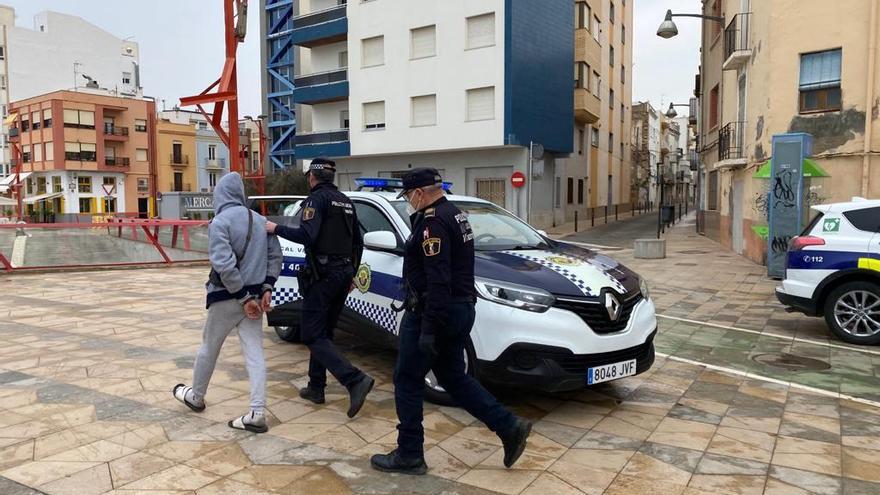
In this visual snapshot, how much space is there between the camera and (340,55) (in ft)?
109

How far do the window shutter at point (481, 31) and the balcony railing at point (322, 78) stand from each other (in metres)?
6.98

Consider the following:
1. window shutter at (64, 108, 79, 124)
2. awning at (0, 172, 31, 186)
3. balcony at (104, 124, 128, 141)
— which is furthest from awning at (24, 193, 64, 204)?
balcony at (104, 124, 128, 141)

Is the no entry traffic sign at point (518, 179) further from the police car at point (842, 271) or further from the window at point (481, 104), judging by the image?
the police car at point (842, 271)

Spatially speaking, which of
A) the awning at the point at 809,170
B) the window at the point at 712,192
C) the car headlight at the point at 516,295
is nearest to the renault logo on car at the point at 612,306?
the car headlight at the point at 516,295

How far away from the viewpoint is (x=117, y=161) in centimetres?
5722

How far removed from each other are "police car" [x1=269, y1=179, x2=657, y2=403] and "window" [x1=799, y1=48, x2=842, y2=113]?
11095 millimetres

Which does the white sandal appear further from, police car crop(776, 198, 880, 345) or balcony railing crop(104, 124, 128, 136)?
balcony railing crop(104, 124, 128, 136)

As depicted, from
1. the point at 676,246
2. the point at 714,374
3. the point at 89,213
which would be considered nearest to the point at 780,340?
Answer: the point at 714,374

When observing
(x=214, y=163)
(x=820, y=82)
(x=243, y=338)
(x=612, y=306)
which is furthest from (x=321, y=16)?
(x=214, y=163)

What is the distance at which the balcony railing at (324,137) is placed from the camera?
3195cm

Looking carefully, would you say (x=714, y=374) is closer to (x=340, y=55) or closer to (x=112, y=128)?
(x=340, y=55)

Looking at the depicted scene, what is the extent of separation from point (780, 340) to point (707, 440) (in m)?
3.85

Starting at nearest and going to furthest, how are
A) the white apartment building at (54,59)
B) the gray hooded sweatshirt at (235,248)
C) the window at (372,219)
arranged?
the gray hooded sweatshirt at (235,248)
the window at (372,219)
the white apartment building at (54,59)

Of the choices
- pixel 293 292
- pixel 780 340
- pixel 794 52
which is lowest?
pixel 780 340
